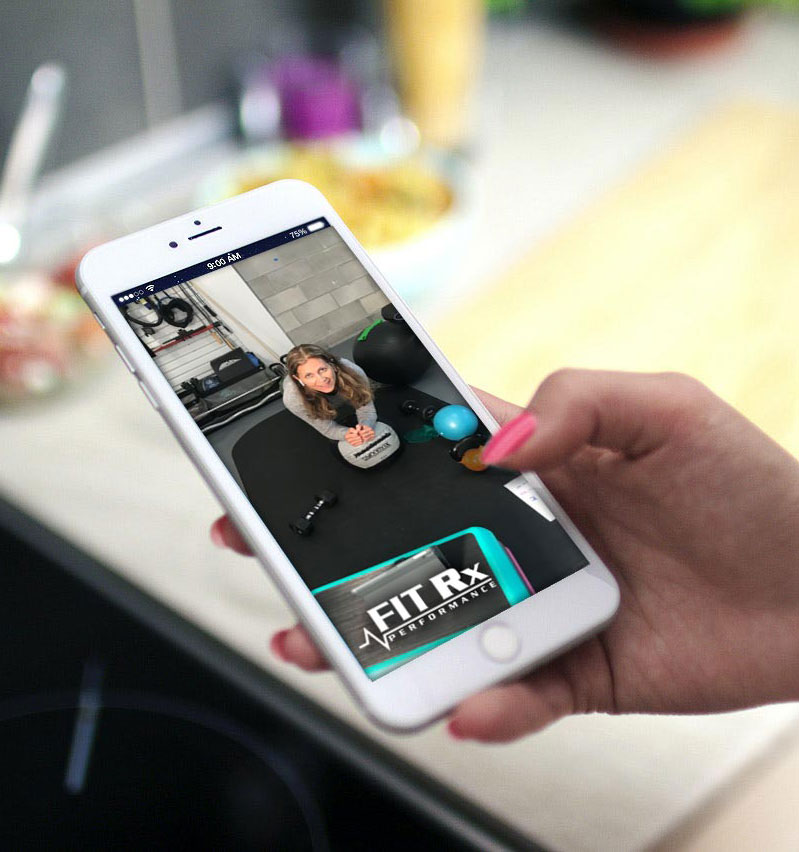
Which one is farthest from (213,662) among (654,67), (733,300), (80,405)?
(654,67)

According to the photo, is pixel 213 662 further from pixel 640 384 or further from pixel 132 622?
pixel 640 384

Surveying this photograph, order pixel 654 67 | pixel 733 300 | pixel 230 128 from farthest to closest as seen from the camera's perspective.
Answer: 1. pixel 654 67
2. pixel 230 128
3. pixel 733 300

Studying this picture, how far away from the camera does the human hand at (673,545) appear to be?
40 centimetres

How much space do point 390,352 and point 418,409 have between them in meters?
0.03

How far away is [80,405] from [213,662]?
276 millimetres

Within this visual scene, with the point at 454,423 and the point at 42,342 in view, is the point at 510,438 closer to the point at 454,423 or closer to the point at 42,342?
the point at 454,423

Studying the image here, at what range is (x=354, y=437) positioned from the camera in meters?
0.38

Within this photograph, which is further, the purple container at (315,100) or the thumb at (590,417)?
the purple container at (315,100)

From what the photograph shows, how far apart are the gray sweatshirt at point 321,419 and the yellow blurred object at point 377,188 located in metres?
0.34

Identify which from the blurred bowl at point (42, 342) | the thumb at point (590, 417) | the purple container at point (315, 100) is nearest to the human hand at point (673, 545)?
the thumb at point (590, 417)

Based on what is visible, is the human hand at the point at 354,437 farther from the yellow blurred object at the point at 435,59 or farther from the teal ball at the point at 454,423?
the yellow blurred object at the point at 435,59

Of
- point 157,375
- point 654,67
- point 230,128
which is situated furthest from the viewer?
point 654,67

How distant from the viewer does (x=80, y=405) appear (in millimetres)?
677

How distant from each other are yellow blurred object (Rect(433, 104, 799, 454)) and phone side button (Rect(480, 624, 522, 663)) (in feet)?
0.46
